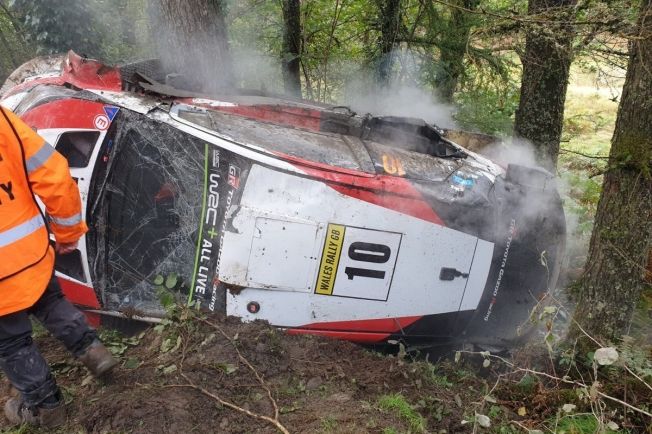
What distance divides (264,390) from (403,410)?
81 centimetres

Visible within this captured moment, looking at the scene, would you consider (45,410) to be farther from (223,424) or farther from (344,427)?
(344,427)

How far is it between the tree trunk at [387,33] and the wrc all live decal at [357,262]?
4514mm

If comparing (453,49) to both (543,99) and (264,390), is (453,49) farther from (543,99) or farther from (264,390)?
(264,390)

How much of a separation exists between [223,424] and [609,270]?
8.24 feet

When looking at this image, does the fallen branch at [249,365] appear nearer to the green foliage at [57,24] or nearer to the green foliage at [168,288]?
the green foliage at [168,288]

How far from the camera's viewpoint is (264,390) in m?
2.94

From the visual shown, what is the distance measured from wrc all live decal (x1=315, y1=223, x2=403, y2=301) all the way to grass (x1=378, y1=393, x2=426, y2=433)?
0.70 metres

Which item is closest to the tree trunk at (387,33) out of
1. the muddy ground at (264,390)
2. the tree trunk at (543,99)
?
the tree trunk at (543,99)

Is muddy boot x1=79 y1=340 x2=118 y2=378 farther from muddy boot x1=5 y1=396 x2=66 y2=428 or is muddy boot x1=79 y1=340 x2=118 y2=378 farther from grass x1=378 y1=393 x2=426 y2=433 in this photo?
grass x1=378 y1=393 x2=426 y2=433

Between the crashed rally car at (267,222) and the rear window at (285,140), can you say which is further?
the rear window at (285,140)

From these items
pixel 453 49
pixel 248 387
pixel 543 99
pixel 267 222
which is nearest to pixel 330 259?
pixel 267 222

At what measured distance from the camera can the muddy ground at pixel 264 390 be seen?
2668 millimetres

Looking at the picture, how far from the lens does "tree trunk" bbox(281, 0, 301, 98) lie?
23.9ft

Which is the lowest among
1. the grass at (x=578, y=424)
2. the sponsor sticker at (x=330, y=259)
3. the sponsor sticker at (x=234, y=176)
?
the grass at (x=578, y=424)
